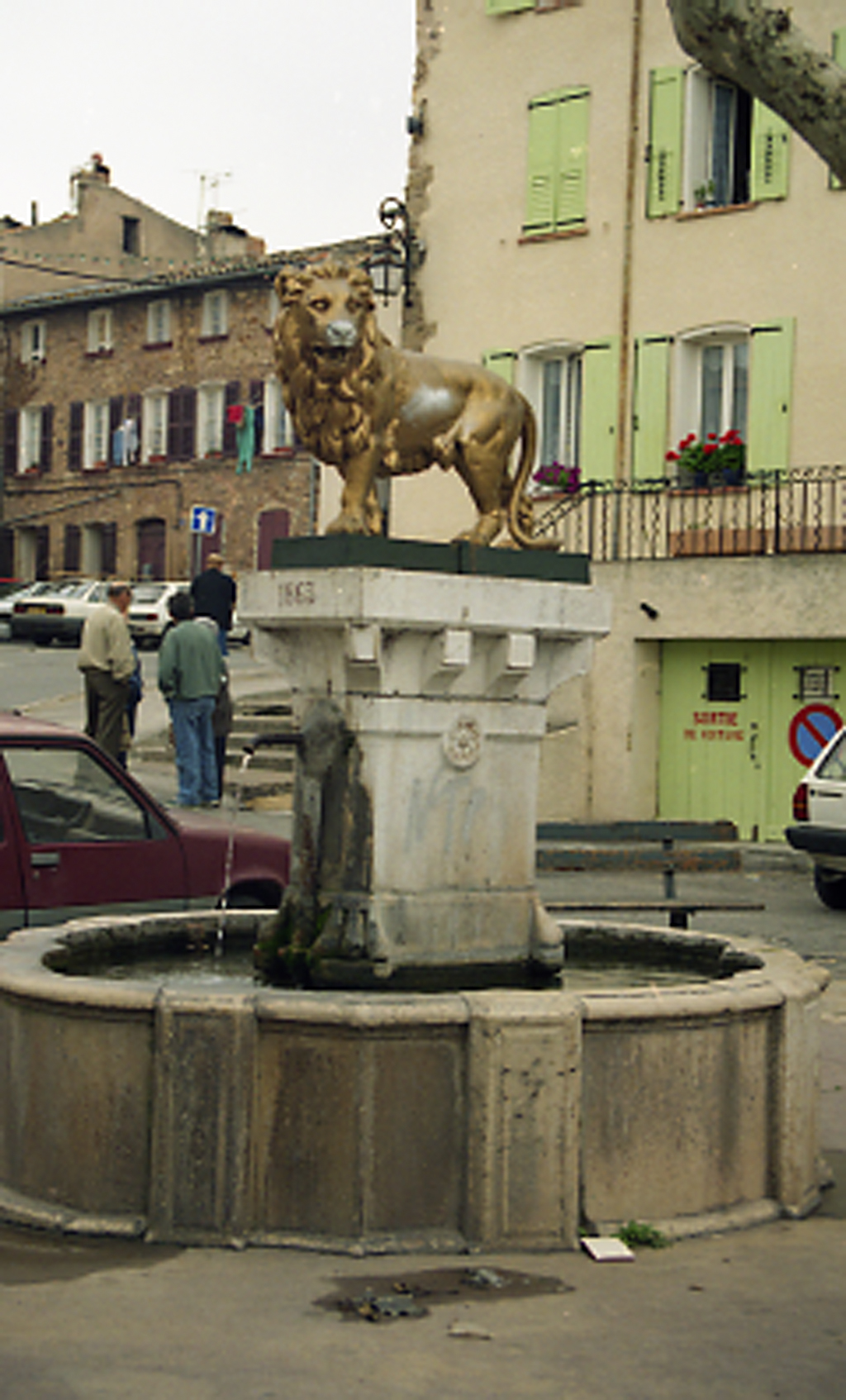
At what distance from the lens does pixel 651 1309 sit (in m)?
4.64

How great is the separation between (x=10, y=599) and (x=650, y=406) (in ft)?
74.4

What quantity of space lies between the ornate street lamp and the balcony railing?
3398mm

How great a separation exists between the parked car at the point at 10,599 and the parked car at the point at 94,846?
29.6 metres

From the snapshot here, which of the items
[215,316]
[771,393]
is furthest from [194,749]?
[215,316]

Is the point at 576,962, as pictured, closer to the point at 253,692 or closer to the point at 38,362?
the point at 253,692

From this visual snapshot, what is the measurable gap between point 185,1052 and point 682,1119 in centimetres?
151

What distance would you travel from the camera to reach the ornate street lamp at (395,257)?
21.4 m

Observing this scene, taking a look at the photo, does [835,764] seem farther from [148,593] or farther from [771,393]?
[148,593]

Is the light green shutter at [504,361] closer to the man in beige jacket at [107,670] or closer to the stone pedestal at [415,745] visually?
the man in beige jacket at [107,670]

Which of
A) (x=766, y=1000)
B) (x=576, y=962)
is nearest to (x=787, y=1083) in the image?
(x=766, y=1000)


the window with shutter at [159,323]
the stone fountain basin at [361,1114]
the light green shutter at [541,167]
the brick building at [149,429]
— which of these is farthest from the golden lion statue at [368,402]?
the window with shutter at [159,323]

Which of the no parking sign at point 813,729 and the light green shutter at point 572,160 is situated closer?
the no parking sign at point 813,729

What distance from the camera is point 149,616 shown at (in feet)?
121

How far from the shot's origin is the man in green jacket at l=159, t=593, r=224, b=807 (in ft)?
49.7
